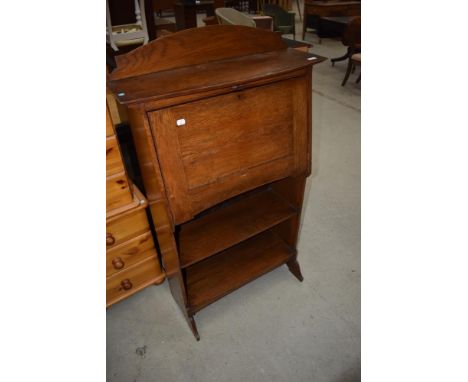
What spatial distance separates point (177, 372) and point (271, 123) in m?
1.11

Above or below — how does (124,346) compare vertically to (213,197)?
below

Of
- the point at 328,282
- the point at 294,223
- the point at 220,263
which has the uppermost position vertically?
the point at 294,223

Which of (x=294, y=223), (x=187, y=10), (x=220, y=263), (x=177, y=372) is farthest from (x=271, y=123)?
(x=187, y=10)

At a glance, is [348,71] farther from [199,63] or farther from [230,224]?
[199,63]

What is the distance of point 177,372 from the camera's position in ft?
4.53

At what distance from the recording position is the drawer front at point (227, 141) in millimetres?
959

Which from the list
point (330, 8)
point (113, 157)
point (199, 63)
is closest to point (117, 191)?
point (113, 157)

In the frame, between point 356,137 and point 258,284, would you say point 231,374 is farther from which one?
point 356,137

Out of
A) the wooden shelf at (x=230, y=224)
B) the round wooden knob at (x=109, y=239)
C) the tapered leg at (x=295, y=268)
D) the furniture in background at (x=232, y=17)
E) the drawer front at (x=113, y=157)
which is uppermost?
the furniture in background at (x=232, y=17)

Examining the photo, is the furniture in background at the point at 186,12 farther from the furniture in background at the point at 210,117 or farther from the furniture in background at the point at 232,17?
the furniture in background at the point at 210,117

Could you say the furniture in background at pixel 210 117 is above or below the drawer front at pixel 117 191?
above

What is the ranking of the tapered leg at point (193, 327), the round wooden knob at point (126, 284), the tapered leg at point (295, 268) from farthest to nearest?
the tapered leg at point (295, 268), the round wooden knob at point (126, 284), the tapered leg at point (193, 327)

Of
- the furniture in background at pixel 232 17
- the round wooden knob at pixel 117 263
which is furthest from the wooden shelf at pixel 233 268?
the furniture in background at pixel 232 17

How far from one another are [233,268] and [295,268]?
36cm
